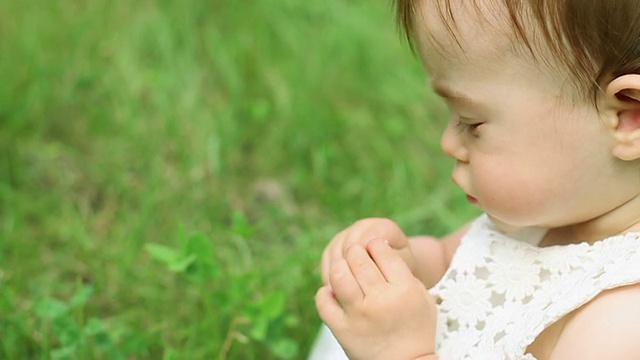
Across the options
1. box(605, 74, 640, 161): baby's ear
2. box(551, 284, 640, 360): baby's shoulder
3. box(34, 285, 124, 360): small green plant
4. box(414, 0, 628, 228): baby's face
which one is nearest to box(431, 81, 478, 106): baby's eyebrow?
box(414, 0, 628, 228): baby's face

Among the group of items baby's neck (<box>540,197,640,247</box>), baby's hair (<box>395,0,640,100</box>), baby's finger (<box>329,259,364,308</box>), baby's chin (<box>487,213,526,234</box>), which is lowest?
baby's finger (<box>329,259,364,308</box>)

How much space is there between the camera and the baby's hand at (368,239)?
1400mm

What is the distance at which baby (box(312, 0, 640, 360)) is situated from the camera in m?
1.14

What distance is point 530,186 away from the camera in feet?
4.00

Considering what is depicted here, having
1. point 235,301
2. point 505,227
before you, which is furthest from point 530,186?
point 235,301

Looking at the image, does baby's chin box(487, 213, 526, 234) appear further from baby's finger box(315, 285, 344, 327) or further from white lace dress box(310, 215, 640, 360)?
baby's finger box(315, 285, 344, 327)

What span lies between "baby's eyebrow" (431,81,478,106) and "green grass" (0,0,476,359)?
514 millimetres

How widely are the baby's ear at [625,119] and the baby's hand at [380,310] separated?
11.3 inches

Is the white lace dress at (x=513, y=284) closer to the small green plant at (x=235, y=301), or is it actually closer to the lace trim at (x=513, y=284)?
the lace trim at (x=513, y=284)

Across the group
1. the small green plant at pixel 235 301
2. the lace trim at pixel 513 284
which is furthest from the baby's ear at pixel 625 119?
the small green plant at pixel 235 301

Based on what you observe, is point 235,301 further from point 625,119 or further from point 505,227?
point 625,119

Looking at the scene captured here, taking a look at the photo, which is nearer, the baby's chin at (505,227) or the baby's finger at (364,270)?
the baby's finger at (364,270)

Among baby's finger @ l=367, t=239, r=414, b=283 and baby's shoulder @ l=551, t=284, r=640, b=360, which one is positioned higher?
baby's shoulder @ l=551, t=284, r=640, b=360

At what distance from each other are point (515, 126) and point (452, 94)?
8cm
